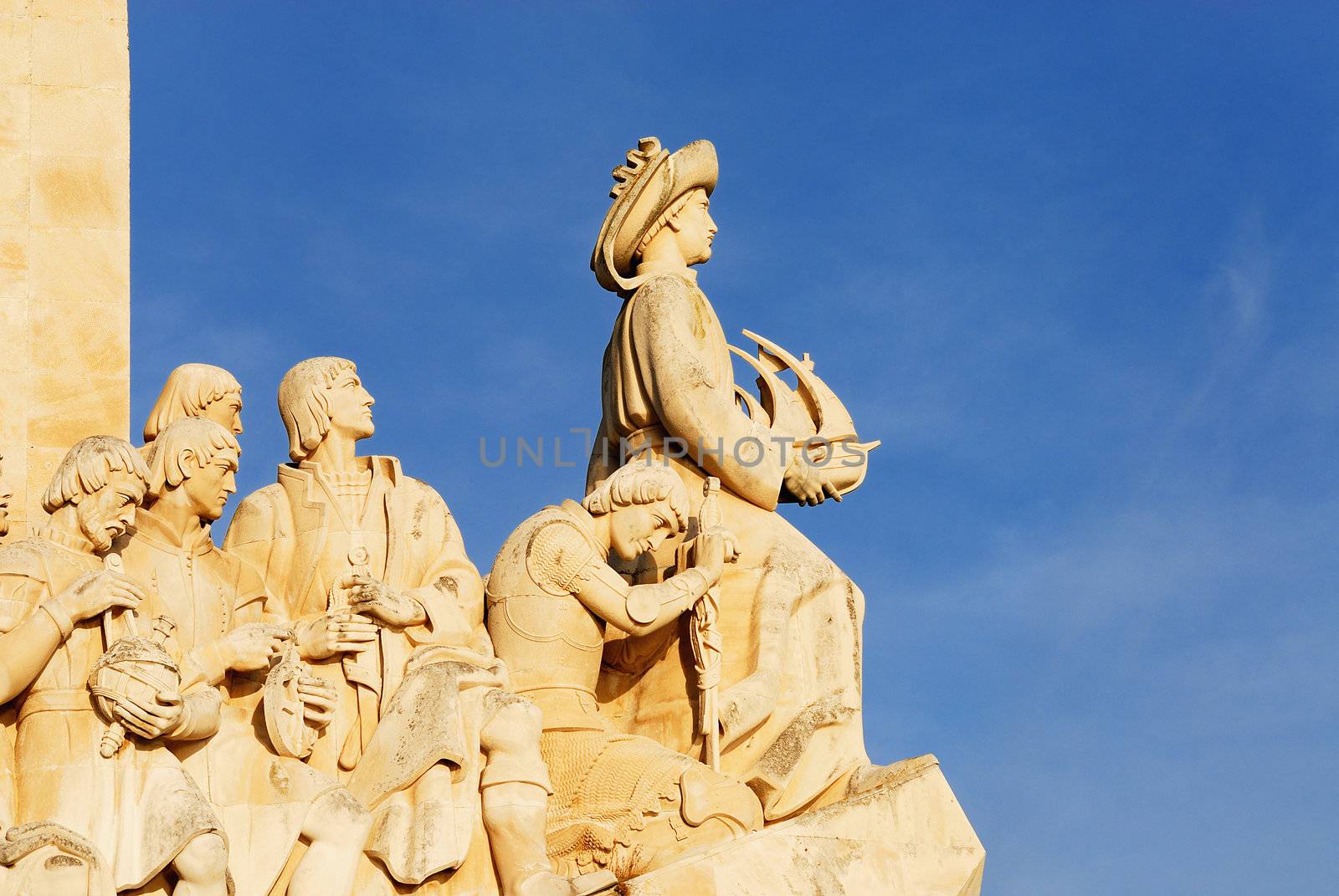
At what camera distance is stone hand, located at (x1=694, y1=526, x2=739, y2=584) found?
14086 millimetres

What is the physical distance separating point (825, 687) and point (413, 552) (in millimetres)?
2085

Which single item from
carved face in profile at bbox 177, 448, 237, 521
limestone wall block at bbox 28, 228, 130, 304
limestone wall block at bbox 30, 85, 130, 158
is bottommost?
carved face in profile at bbox 177, 448, 237, 521

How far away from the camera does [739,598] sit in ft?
47.6

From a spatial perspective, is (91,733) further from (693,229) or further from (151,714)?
(693,229)

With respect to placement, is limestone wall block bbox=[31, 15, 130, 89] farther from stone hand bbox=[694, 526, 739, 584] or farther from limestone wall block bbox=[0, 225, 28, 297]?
stone hand bbox=[694, 526, 739, 584]

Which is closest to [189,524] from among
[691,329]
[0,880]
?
[0,880]

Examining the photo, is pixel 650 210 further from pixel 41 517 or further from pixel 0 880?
pixel 0 880

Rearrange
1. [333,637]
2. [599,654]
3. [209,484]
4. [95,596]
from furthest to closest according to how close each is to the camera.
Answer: [599,654] < [333,637] < [209,484] < [95,596]

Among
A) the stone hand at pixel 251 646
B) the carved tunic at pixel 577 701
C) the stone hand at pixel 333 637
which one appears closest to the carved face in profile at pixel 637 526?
the carved tunic at pixel 577 701

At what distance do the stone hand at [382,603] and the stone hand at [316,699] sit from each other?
453 millimetres

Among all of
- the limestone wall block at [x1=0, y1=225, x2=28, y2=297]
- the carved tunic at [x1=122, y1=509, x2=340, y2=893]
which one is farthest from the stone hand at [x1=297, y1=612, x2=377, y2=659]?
the limestone wall block at [x1=0, y1=225, x2=28, y2=297]

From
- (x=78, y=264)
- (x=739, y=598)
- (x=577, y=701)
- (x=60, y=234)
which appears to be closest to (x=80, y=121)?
(x=60, y=234)

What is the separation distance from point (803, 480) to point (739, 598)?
98 cm

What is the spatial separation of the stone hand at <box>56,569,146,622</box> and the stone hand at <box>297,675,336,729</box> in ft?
3.04
